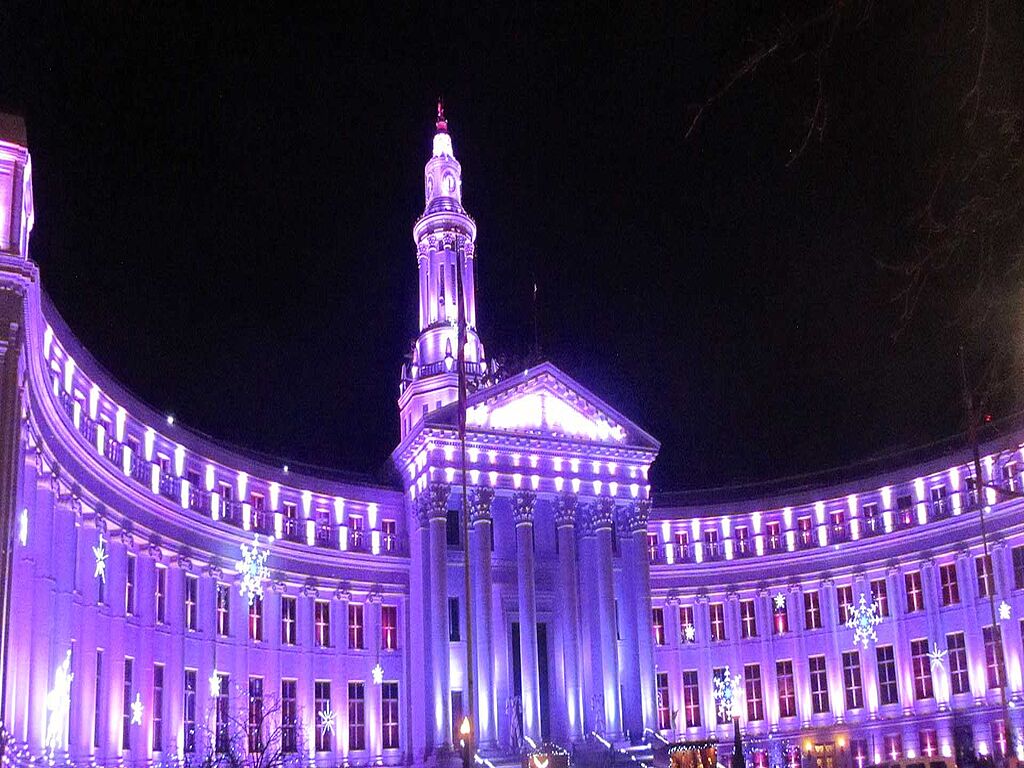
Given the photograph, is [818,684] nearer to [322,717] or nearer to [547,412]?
[547,412]

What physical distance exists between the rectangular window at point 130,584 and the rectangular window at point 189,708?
19.9 feet

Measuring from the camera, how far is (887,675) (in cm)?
7250

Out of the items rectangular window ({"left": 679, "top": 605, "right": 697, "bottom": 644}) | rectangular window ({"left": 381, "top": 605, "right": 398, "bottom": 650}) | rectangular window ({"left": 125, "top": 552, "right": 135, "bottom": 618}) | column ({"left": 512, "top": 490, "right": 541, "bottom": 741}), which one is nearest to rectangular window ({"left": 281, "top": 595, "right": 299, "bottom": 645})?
rectangular window ({"left": 381, "top": 605, "right": 398, "bottom": 650})

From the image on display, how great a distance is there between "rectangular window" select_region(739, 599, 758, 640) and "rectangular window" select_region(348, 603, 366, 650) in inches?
1033

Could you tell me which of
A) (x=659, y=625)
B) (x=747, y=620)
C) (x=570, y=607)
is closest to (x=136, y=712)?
(x=570, y=607)

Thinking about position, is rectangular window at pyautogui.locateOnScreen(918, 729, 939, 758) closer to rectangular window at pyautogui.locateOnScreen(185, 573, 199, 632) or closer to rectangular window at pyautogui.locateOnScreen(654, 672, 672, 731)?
rectangular window at pyautogui.locateOnScreen(654, 672, 672, 731)

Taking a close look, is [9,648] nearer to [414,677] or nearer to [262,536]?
[262,536]

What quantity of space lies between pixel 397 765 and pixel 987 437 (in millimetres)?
40483

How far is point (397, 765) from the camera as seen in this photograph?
66375mm

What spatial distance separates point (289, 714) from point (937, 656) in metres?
38.6

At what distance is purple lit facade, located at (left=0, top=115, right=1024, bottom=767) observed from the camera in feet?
182

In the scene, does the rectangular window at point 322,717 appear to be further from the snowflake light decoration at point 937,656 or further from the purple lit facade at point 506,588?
the snowflake light decoration at point 937,656

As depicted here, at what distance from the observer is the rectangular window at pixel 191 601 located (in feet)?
192

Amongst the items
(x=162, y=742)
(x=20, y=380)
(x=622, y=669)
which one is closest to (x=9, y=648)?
(x=20, y=380)
